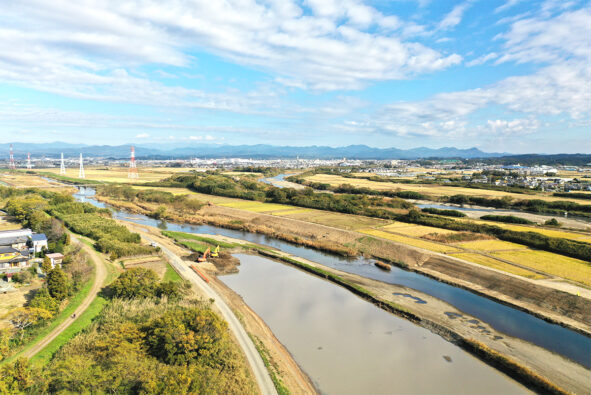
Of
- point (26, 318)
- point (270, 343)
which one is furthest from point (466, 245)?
point (26, 318)

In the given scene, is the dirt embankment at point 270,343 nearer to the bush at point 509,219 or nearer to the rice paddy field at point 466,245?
the rice paddy field at point 466,245

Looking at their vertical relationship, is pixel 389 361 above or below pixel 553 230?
below

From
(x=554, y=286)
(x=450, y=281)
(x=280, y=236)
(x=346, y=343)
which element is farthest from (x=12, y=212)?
(x=554, y=286)

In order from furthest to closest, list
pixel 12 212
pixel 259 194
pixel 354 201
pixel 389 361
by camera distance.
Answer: pixel 259 194 < pixel 354 201 < pixel 12 212 < pixel 389 361

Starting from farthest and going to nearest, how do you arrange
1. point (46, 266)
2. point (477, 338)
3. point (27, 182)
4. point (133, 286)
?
point (27, 182) → point (46, 266) → point (133, 286) → point (477, 338)

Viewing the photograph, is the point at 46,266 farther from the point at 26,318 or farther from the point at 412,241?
the point at 412,241

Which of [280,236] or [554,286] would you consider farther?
[280,236]

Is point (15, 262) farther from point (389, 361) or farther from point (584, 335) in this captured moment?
point (584, 335)
